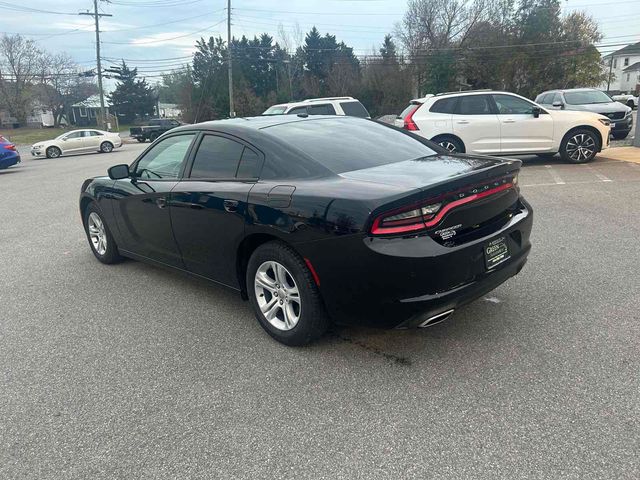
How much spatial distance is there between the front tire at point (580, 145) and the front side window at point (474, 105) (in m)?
1.79

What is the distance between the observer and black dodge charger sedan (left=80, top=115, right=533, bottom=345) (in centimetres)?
283

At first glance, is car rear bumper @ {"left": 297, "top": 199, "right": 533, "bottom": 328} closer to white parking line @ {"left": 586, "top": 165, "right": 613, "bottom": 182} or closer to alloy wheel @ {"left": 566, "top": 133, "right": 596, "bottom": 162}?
white parking line @ {"left": 586, "top": 165, "right": 613, "bottom": 182}

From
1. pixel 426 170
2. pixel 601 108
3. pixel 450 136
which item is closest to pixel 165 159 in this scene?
pixel 426 170

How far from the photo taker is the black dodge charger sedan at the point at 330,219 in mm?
2834

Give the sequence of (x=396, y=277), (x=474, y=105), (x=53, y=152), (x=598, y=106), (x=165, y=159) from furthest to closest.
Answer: (x=53, y=152) < (x=598, y=106) < (x=474, y=105) < (x=165, y=159) < (x=396, y=277)

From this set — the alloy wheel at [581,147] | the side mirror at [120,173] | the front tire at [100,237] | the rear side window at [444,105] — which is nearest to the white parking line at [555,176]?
the alloy wheel at [581,147]

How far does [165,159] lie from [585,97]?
14.5 m

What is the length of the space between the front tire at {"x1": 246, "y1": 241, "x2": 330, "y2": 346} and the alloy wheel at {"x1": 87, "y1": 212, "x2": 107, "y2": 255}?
8.70 ft

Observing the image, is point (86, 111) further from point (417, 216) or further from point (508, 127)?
point (417, 216)

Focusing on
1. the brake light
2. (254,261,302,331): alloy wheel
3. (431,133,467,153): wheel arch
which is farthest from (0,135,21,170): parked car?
(254,261,302,331): alloy wheel

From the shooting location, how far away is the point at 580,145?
Answer: 1088cm

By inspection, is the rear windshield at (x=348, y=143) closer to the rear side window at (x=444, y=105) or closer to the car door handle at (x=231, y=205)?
the car door handle at (x=231, y=205)

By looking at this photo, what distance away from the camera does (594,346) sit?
3.22m

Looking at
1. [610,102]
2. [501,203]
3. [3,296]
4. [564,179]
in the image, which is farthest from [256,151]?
[610,102]
